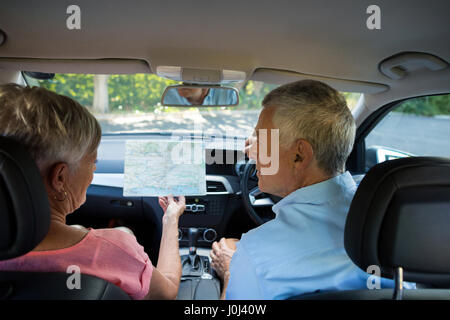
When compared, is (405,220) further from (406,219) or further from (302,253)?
(302,253)

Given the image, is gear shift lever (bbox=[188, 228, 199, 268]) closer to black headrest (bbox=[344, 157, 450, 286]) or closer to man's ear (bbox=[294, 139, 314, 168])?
man's ear (bbox=[294, 139, 314, 168])

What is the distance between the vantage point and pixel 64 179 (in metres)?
1.23

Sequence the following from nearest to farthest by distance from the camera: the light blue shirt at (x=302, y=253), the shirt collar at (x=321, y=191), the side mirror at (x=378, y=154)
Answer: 1. the light blue shirt at (x=302, y=253)
2. the shirt collar at (x=321, y=191)
3. the side mirror at (x=378, y=154)

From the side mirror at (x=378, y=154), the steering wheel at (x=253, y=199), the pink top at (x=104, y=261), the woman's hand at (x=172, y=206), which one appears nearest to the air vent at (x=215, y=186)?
the steering wheel at (x=253, y=199)

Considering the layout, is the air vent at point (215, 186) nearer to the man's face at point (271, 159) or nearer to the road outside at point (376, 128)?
the road outside at point (376, 128)

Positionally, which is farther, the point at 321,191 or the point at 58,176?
the point at 321,191

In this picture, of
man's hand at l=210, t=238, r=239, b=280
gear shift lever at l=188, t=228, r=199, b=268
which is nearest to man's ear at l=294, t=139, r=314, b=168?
man's hand at l=210, t=238, r=239, b=280

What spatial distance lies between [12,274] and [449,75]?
2.63 metres

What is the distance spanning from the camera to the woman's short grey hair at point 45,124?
1106 millimetres

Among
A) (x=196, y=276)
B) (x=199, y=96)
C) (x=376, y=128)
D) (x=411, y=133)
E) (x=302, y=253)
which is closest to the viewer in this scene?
(x=302, y=253)

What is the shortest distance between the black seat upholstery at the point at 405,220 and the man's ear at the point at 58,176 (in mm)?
962

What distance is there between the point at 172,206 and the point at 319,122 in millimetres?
1527

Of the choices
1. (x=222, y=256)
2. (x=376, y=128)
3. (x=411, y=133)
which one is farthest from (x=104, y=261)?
(x=411, y=133)

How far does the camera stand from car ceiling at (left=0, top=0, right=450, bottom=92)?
1781 millimetres
